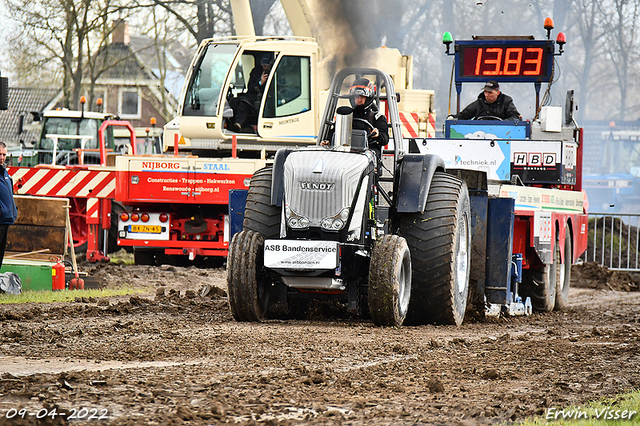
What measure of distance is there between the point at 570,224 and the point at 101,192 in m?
7.92

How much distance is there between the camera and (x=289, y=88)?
15.6m

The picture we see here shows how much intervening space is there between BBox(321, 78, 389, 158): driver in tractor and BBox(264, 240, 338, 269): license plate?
132 centimetres

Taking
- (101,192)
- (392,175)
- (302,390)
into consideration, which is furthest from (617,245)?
(302,390)

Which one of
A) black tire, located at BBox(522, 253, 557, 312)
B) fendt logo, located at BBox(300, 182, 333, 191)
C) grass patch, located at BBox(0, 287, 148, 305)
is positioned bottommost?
grass patch, located at BBox(0, 287, 148, 305)

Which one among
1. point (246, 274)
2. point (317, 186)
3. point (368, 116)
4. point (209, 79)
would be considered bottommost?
point (246, 274)

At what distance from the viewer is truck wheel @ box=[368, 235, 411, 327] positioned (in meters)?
8.02

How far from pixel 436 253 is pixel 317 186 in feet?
4.51

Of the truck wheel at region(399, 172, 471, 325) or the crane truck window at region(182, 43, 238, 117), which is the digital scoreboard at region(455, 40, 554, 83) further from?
the truck wheel at region(399, 172, 471, 325)

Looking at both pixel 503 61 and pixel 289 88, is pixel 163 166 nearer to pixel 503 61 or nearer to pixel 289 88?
pixel 289 88

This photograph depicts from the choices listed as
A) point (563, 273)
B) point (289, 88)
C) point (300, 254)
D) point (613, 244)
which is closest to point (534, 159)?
point (563, 273)

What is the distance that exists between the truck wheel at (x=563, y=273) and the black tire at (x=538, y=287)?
1.59ft

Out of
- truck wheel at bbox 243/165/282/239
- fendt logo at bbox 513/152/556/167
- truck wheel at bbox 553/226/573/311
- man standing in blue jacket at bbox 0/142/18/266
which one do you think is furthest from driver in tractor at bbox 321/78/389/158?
truck wheel at bbox 553/226/573/311

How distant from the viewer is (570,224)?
13359 millimetres

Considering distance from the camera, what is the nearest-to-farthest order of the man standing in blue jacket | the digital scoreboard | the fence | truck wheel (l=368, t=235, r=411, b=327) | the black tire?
truck wheel (l=368, t=235, r=411, b=327)
the man standing in blue jacket
the black tire
the digital scoreboard
the fence
